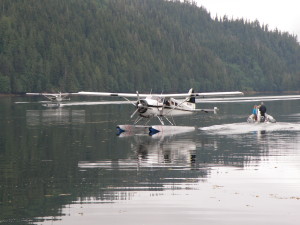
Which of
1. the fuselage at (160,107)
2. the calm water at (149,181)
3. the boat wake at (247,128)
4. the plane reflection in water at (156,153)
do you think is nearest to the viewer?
the calm water at (149,181)

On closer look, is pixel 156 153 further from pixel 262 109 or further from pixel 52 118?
pixel 52 118

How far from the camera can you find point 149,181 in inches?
656

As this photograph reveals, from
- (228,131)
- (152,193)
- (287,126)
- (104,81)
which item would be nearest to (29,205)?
(152,193)

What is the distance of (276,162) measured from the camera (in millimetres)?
20766

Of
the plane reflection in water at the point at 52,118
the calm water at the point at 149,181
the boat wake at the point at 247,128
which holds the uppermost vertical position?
the plane reflection in water at the point at 52,118

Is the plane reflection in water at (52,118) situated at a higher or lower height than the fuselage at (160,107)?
lower

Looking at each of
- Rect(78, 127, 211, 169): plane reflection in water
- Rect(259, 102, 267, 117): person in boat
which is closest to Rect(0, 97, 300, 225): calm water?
Rect(78, 127, 211, 169): plane reflection in water

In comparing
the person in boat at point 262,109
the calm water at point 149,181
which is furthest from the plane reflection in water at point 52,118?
the calm water at point 149,181

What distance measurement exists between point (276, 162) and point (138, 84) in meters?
170

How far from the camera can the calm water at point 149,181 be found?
12.8 metres

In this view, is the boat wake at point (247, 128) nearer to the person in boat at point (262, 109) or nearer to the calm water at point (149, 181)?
the person in boat at point (262, 109)

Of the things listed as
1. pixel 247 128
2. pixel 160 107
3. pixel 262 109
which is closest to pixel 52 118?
pixel 160 107

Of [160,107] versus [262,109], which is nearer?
[160,107]

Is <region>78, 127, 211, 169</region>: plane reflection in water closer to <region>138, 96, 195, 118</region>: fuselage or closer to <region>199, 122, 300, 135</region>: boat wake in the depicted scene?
<region>138, 96, 195, 118</region>: fuselage
